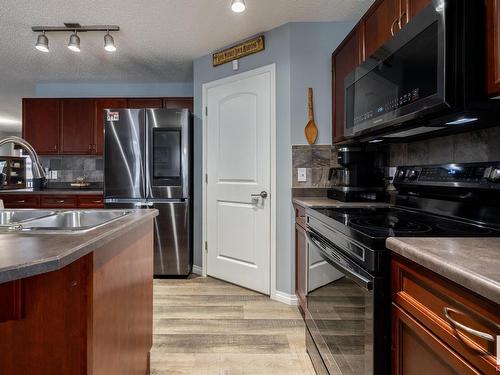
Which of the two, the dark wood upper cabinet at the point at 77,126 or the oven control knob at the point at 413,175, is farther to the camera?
the dark wood upper cabinet at the point at 77,126

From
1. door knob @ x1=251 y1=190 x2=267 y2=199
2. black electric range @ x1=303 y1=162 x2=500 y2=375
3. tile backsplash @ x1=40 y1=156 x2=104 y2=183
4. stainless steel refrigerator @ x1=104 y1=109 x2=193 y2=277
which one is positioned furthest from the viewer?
tile backsplash @ x1=40 y1=156 x2=104 y2=183

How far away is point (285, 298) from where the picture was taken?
2.55 meters

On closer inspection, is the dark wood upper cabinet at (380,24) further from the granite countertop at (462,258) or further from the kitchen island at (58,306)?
the kitchen island at (58,306)

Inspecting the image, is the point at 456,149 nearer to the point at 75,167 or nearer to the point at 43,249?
the point at 43,249

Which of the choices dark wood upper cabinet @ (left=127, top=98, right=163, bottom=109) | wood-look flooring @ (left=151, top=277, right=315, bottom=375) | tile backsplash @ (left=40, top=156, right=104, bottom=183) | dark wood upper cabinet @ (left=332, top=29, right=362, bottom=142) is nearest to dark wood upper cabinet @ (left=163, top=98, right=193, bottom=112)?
dark wood upper cabinet @ (left=127, top=98, right=163, bottom=109)

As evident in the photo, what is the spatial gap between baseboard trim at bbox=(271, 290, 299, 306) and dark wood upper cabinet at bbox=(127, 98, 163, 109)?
9.24 ft

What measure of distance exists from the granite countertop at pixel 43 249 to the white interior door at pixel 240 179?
1.78 m

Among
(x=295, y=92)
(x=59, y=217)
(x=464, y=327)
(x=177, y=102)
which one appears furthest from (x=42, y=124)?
(x=464, y=327)

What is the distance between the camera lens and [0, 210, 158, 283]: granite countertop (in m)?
0.66

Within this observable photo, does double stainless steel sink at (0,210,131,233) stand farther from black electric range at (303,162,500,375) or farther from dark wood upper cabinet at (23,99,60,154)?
dark wood upper cabinet at (23,99,60,154)

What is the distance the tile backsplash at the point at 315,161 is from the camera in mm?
2572

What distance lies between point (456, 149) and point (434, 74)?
55 centimetres

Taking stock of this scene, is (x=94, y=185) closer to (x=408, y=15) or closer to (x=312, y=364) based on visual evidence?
(x=312, y=364)

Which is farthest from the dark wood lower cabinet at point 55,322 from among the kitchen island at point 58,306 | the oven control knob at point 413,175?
the oven control knob at point 413,175
